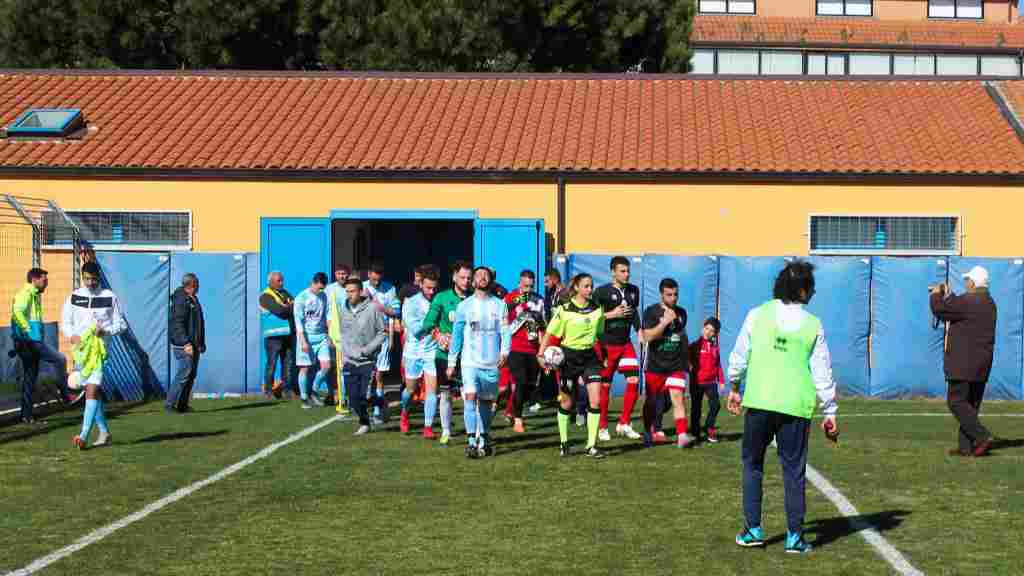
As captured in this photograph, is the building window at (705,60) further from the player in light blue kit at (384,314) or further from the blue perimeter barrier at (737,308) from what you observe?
the player in light blue kit at (384,314)

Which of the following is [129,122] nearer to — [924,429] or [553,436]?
[553,436]

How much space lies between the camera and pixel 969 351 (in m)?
15.2

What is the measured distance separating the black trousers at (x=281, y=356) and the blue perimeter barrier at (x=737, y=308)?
1108 mm

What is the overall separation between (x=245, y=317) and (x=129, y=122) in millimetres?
6123

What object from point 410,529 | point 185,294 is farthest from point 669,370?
point 185,294

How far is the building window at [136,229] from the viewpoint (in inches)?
1025

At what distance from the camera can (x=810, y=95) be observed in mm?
30281

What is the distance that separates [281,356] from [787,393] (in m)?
14.3

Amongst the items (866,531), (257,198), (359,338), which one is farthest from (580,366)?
(257,198)

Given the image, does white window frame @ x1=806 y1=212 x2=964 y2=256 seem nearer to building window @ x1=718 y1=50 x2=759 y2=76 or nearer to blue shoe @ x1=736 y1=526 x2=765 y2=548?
blue shoe @ x1=736 y1=526 x2=765 y2=548

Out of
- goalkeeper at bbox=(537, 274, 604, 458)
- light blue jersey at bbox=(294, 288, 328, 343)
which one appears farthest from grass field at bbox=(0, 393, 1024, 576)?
light blue jersey at bbox=(294, 288, 328, 343)

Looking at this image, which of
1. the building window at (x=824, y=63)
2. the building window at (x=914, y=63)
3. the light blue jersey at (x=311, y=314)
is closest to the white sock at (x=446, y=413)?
the light blue jersey at (x=311, y=314)

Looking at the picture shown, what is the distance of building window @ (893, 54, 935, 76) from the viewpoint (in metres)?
65.4

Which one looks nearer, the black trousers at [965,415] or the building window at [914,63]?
the black trousers at [965,415]
